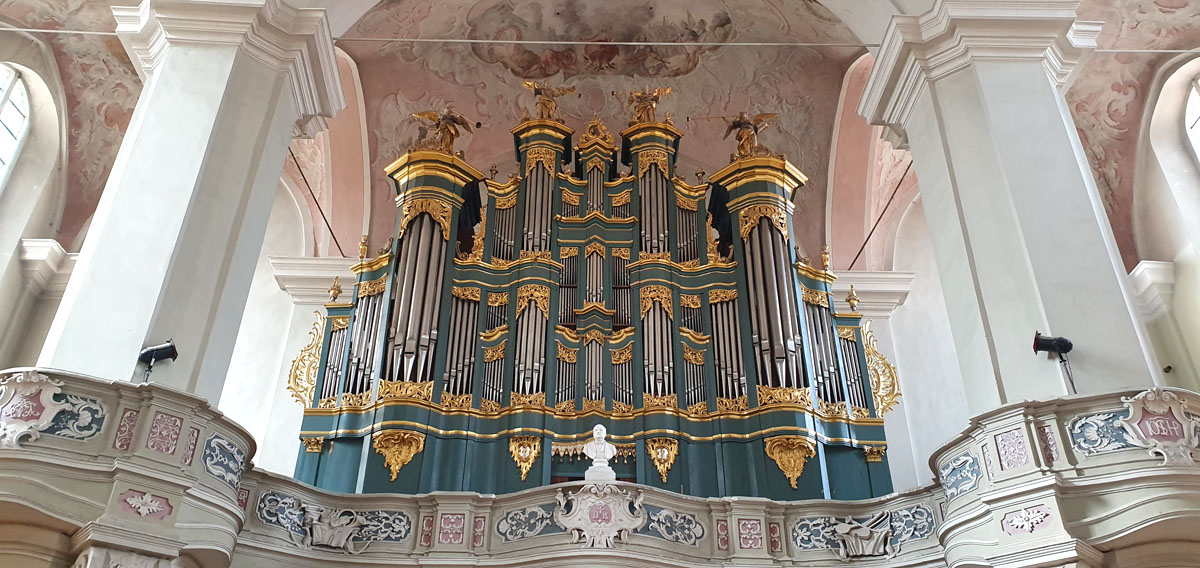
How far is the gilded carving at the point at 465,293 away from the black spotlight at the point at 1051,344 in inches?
211

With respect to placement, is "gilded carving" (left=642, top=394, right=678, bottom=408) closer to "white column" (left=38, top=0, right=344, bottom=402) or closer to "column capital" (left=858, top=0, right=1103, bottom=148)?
"column capital" (left=858, top=0, right=1103, bottom=148)

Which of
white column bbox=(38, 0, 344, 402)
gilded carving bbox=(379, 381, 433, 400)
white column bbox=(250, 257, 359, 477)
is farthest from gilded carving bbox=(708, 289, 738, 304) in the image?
white column bbox=(250, 257, 359, 477)

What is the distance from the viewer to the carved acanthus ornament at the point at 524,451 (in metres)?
8.68

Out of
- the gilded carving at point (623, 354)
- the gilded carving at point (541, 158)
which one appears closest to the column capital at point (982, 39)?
the gilded carving at point (623, 354)

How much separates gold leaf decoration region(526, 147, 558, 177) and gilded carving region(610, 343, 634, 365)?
2543 millimetres

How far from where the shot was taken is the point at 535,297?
9.82 metres

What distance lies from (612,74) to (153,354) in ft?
30.4

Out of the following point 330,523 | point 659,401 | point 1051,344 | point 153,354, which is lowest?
point 330,523

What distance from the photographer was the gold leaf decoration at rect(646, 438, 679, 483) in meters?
8.71

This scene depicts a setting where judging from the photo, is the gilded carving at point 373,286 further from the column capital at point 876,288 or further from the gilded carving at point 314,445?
the column capital at point 876,288

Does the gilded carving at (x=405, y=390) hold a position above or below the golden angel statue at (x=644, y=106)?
below

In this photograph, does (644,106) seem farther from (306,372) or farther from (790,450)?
(306,372)

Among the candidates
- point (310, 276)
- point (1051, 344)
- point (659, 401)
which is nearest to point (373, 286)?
point (310, 276)

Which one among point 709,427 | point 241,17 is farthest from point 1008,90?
point 241,17
